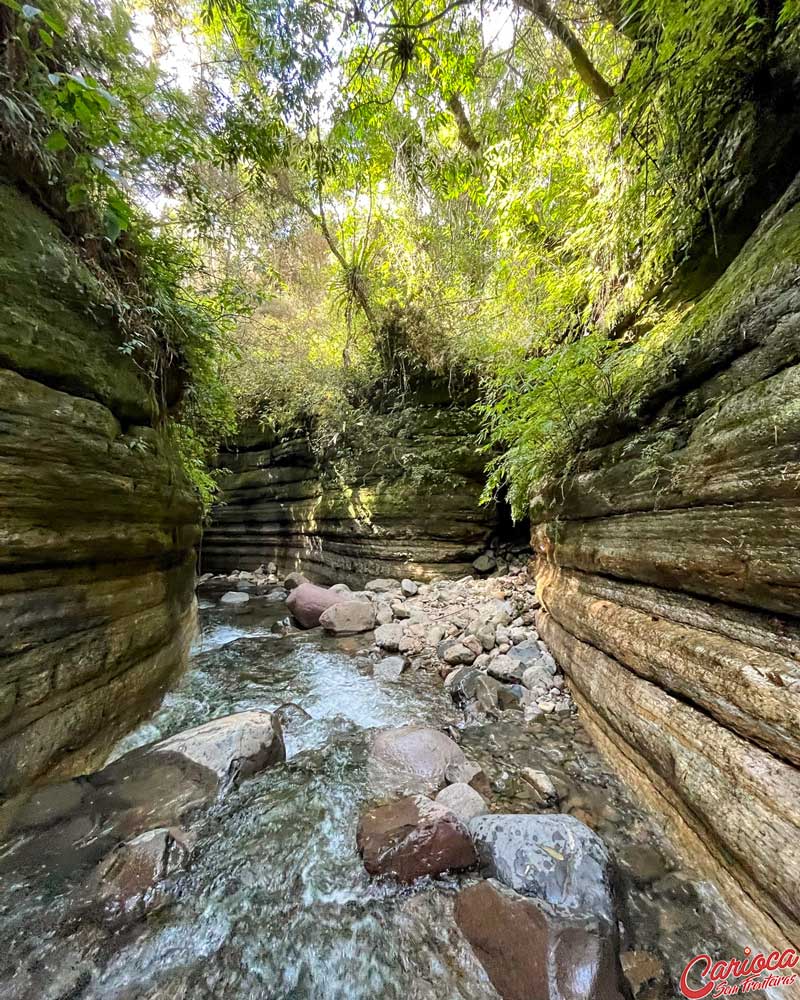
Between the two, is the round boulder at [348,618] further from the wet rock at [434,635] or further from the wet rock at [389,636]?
the wet rock at [434,635]

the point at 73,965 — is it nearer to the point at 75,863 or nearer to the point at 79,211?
the point at 75,863

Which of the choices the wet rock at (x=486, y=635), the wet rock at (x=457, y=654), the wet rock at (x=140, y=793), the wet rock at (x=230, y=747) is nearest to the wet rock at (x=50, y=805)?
Result: the wet rock at (x=140, y=793)

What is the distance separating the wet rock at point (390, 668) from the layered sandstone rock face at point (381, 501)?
397cm

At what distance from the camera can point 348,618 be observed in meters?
7.13

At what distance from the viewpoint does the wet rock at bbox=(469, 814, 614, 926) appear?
191 cm

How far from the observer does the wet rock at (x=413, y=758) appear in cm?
298

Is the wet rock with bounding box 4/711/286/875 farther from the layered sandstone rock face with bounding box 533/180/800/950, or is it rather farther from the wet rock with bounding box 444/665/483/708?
the layered sandstone rock face with bounding box 533/180/800/950

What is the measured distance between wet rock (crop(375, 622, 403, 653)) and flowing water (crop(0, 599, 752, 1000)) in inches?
104

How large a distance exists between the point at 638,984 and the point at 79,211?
607cm

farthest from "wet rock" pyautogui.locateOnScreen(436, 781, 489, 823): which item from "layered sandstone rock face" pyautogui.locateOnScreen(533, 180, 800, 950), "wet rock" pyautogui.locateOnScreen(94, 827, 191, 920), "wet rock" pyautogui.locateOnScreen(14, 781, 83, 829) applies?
"wet rock" pyautogui.locateOnScreen(14, 781, 83, 829)

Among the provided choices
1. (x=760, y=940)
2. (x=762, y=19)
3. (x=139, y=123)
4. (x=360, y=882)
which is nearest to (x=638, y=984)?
(x=760, y=940)

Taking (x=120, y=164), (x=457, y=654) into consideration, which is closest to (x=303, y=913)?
(x=457, y=654)

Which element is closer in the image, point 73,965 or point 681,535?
point 73,965

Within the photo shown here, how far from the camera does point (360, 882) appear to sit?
2.18m
